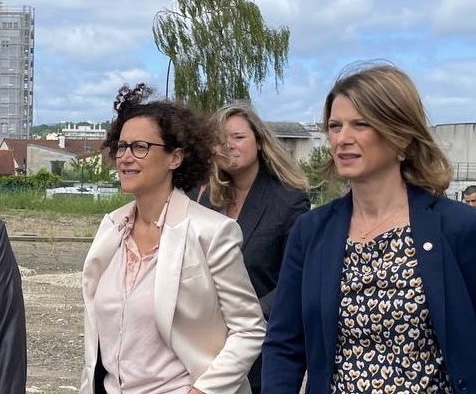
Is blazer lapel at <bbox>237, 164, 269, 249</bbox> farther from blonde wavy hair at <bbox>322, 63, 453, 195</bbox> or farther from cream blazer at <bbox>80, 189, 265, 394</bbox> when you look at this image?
blonde wavy hair at <bbox>322, 63, 453, 195</bbox>

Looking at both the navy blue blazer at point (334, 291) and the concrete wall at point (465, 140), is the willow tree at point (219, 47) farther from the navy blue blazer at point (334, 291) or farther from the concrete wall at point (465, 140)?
the navy blue blazer at point (334, 291)

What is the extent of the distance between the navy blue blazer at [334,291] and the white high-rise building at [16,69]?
12623 centimetres

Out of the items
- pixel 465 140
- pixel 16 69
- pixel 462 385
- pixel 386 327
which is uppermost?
pixel 16 69

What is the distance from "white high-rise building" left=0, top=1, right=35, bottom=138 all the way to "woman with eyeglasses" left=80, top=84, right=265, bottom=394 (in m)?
125

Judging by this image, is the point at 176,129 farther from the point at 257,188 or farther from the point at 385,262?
the point at 385,262

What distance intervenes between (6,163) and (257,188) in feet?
299

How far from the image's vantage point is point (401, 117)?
277cm

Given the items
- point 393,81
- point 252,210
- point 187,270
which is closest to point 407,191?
point 393,81

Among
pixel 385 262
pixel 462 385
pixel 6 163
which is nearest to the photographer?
pixel 462 385

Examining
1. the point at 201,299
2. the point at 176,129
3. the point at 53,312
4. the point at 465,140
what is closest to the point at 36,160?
the point at 465,140

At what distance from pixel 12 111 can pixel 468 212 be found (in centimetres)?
13191

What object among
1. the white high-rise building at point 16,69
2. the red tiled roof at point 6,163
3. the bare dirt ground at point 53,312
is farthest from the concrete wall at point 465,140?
the white high-rise building at point 16,69

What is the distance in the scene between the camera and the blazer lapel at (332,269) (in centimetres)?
279

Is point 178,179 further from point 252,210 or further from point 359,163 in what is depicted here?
point 359,163
